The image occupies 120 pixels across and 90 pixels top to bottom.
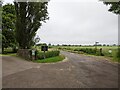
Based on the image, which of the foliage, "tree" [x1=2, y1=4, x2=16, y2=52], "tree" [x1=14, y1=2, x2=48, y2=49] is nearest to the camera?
the foliage

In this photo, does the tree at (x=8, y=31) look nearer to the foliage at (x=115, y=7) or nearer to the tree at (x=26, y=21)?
the tree at (x=26, y=21)

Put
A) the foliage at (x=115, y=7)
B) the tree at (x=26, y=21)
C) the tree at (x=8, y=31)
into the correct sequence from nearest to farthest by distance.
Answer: the foliage at (x=115, y=7)
the tree at (x=26, y=21)
the tree at (x=8, y=31)

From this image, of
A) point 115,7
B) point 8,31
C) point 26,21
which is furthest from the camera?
point 8,31

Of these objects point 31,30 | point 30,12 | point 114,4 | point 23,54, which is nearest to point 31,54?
point 23,54

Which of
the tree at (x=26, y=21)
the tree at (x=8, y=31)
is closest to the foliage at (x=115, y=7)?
the tree at (x=26, y=21)

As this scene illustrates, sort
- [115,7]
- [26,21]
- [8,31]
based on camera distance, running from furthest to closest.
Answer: [8,31] → [26,21] → [115,7]

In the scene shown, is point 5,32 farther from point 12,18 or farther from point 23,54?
point 23,54

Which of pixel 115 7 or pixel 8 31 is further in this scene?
pixel 8 31

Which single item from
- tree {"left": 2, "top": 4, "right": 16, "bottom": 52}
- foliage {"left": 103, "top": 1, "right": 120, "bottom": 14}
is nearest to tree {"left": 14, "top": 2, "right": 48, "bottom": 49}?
foliage {"left": 103, "top": 1, "right": 120, "bottom": 14}

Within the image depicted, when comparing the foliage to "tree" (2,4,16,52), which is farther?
"tree" (2,4,16,52)

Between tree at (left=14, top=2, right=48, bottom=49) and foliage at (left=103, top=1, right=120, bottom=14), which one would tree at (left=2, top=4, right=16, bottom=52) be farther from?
foliage at (left=103, top=1, right=120, bottom=14)

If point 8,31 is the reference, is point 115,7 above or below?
above

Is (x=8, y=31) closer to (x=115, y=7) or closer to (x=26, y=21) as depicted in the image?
(x=26, y=21)

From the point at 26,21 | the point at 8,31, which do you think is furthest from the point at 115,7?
the point at 8,31
